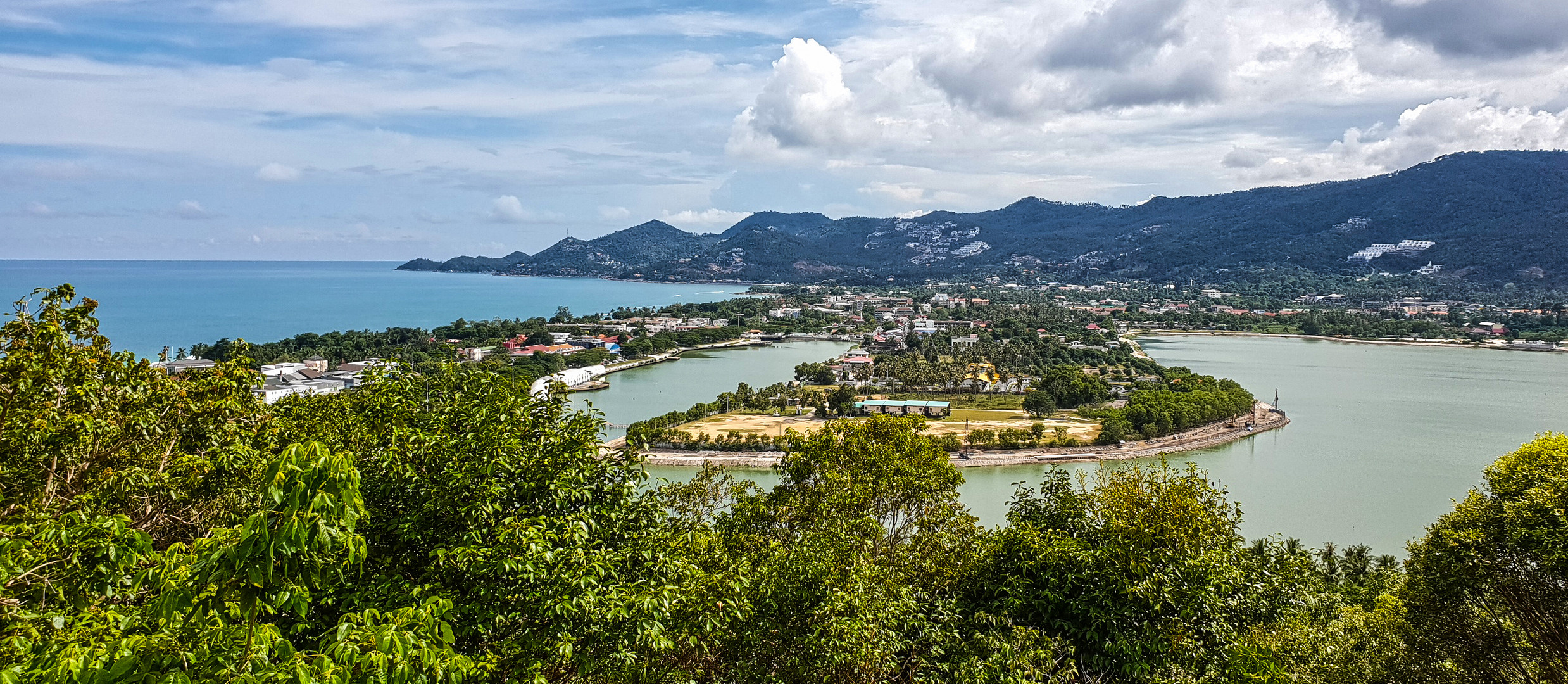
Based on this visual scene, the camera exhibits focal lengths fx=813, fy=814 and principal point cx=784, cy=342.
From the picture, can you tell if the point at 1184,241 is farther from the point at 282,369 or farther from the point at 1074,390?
the point at 282,369

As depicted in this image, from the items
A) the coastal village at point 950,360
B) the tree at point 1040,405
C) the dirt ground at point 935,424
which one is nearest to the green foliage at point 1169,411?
the coastal village at point 950,360

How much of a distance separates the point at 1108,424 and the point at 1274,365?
2103cm

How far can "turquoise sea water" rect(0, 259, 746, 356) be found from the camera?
167 feet

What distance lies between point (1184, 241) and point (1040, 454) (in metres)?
112

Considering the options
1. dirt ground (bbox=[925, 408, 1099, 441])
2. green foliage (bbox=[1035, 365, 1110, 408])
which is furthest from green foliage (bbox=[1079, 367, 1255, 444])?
green foliage (bbox=[1035, 365, 1110, 408])

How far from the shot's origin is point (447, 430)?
10.6ft

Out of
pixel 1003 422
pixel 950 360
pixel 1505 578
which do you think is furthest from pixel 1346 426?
pixel 1505 578

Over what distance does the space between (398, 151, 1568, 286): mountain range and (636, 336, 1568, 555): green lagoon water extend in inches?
2324

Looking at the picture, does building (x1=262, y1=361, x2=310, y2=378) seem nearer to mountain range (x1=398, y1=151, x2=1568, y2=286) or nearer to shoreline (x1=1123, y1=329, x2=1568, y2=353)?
shoreline (x1=1123, y1=329, x2=1568, y2=353)

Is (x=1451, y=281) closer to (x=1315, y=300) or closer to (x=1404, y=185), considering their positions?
(x=1315, y=300)

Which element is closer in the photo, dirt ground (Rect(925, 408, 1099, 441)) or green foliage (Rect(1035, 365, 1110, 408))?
dirt ground (Rect(925, 408, 1099, 441))

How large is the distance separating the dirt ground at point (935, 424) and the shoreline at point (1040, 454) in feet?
→ 4.43

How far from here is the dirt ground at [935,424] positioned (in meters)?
23.5

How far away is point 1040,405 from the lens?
86.8 feet
